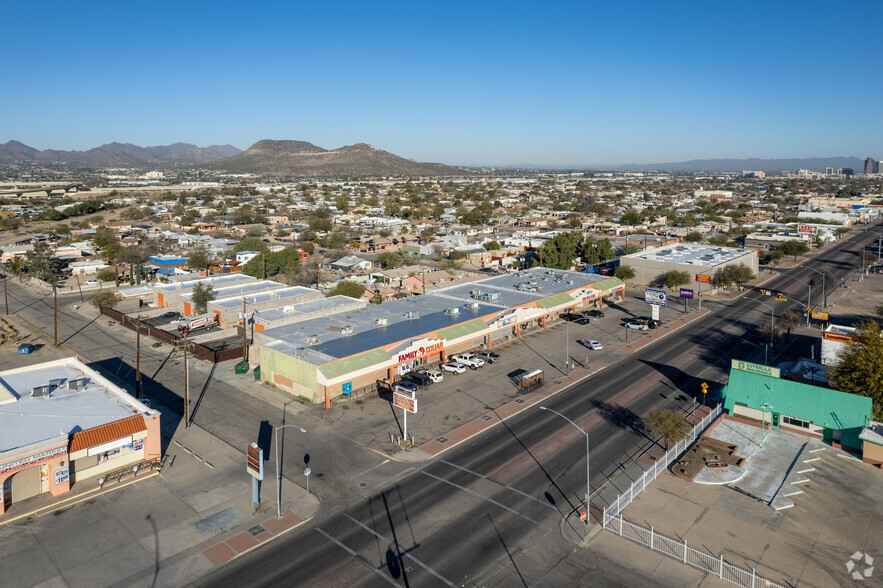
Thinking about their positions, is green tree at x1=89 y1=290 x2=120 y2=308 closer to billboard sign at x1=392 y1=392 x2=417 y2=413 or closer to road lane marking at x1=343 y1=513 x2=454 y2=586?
billboard sign at x1=392 y1=392 x2=417 y2=413

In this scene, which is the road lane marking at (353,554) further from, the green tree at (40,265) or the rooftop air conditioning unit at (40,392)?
the green tree at (40,265)

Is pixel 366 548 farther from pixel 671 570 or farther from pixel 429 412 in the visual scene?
pixel 429 412

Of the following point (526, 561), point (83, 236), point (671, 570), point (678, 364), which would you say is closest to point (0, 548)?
point (526, 561)

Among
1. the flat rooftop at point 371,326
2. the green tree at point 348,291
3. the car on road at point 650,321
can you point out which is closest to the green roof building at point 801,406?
the car on road at point 650,321

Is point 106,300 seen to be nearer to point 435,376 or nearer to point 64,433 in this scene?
point 64,433

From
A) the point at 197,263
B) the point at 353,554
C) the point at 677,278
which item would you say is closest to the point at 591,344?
the point at 677,278

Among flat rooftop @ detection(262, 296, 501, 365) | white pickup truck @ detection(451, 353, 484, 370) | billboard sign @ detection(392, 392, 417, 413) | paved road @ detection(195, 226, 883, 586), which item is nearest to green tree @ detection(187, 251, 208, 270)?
flat rooftop @ detection(262, 296, 501, 365)
